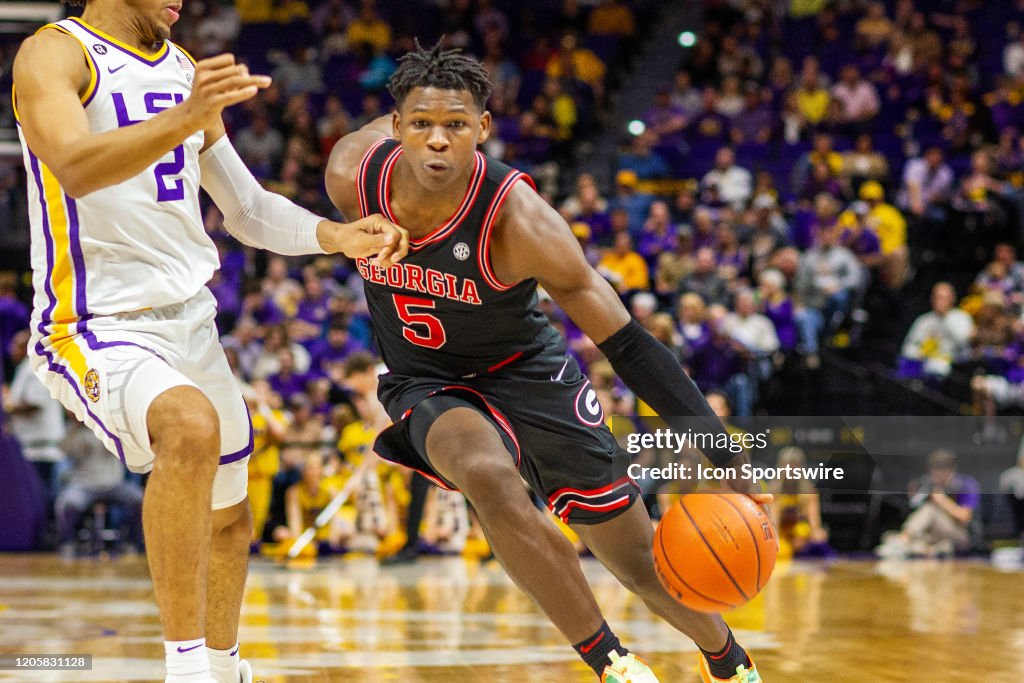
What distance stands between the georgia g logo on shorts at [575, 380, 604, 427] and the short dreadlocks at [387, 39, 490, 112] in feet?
3.45

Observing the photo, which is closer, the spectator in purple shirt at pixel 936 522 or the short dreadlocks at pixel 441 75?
the short dreadlocks at pixel 441 75

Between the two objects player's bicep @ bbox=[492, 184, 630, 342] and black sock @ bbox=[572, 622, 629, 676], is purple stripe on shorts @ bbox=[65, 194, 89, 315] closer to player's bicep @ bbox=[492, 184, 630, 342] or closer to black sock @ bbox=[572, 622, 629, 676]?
player's bicep @ bbox=[492, 184, 630, 342]

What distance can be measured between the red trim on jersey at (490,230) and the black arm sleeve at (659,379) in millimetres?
470

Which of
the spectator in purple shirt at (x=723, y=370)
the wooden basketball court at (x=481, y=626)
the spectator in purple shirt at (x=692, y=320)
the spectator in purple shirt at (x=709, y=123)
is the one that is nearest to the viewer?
the wooden basketball court at (x=481, y=626)

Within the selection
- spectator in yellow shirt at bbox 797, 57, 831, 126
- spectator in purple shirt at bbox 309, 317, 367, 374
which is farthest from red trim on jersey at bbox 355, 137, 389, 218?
spectator in yellow shirt at bbox 797, 57, 831, 126

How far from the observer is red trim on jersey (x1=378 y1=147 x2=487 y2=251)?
3.99m

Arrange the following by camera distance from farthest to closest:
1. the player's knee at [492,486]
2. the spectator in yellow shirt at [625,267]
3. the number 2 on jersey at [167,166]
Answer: the spectator in yellow shirt at [625,267], the player's knee at [492,486], the number 2 on jersey at [167,166]

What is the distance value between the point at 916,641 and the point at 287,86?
12.0 m

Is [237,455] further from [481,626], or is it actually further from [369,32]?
[369,32]

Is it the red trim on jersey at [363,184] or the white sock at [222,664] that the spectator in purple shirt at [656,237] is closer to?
the red trim on jersey at [363,184]

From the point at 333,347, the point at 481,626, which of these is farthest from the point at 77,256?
the point at 333,347

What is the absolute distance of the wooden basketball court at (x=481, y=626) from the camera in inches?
191

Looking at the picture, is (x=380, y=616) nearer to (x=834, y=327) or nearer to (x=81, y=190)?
(x=81, y=190)

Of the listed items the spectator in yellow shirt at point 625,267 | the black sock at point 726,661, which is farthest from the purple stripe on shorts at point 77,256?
the spectator in yellow shirt at point 625,267
